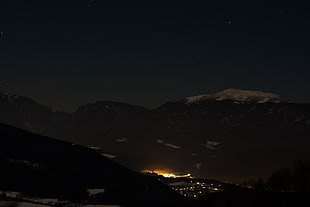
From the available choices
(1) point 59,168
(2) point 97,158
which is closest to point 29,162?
(1) point 59,168

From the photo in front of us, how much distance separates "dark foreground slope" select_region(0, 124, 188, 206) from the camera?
107938mm

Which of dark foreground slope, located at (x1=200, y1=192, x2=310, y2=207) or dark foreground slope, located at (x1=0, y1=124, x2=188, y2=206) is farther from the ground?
dark foreground slope, located at (x1=0, y1=124, x2=188, y2=206)

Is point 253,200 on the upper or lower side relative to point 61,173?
lower

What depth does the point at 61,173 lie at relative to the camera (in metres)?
137

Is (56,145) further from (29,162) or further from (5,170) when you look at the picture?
(5,170)

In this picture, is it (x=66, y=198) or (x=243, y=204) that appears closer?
(x=243, y=204)

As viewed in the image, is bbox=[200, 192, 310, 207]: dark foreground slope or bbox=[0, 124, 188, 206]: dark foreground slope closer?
bbox=[200, 192, 310, 207]: dark foreground slope

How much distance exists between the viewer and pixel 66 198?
9625 cm

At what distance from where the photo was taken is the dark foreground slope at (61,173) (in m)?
108

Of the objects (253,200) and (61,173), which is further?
(61,173)

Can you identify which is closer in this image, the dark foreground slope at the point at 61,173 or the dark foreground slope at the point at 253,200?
the dark foreground slope at the point at 253,200

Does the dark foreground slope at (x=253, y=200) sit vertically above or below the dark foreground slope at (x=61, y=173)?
below

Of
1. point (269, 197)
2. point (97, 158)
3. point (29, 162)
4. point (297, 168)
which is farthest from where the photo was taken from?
point (97, 158)

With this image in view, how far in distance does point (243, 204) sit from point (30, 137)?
14996 cm
